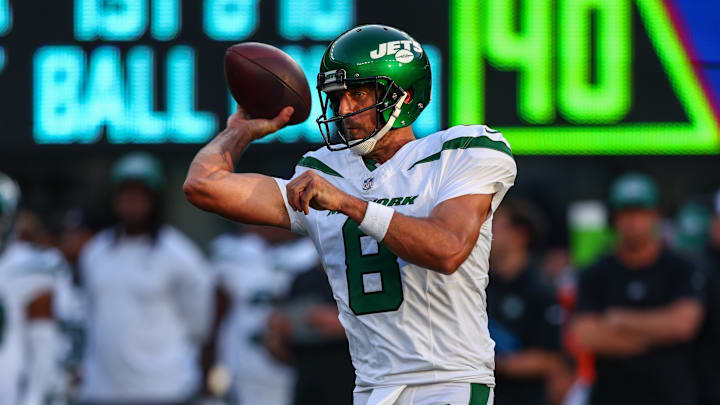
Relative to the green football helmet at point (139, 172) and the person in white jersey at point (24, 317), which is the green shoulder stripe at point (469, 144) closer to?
the person in white jersey at point (24, 317)

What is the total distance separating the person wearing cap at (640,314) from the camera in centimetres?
632

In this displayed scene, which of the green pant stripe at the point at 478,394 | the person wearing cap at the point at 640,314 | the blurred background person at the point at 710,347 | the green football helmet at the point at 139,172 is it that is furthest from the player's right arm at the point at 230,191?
the green football helmet at the point at 139,172

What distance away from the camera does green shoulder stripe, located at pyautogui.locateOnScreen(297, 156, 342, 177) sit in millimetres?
4023

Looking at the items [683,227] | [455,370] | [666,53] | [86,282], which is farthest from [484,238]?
[683,227]

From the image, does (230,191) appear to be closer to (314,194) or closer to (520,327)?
(314,194)

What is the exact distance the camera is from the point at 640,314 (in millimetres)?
6352

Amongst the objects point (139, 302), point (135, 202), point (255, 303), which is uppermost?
point (135, 202)

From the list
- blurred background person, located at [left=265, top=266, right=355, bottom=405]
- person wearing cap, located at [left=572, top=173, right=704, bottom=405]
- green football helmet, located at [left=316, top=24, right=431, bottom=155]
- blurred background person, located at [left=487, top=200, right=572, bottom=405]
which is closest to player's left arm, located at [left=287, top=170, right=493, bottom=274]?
green football helmet, located at [left=316, top=24, right=431, bottom=155]

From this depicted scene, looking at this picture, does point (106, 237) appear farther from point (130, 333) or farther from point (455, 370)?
point (455, 370)

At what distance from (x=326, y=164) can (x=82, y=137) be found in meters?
3.10

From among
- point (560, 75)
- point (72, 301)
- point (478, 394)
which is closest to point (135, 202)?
point (72, 301)

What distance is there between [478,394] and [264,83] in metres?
1.20

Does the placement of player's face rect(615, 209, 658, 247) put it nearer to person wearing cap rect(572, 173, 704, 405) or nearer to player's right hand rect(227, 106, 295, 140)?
person wearing cap rect(572, 173, 704, 405)

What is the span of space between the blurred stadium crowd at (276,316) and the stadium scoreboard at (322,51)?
0.38 metres
